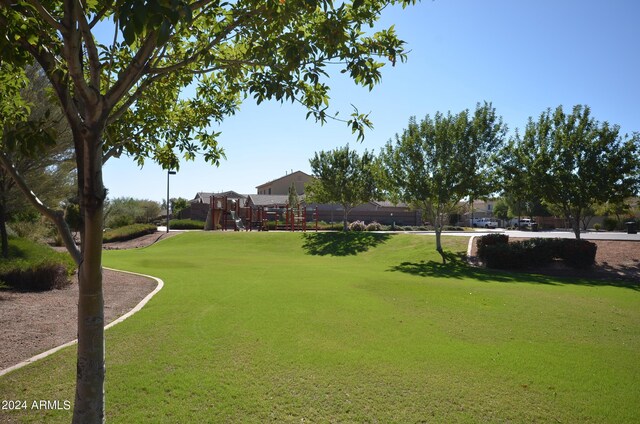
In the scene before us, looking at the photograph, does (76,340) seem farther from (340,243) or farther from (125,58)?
(340,243)

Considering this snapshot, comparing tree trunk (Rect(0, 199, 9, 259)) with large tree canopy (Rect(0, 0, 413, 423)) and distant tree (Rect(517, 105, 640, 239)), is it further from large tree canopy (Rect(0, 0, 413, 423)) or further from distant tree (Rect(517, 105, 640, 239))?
distant tree (Rect(517, 105, 640, 239))

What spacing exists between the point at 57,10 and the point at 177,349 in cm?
458

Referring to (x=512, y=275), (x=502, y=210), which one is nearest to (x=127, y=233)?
(x=512, y=275)

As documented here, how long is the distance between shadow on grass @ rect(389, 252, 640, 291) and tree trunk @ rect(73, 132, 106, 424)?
654 inches

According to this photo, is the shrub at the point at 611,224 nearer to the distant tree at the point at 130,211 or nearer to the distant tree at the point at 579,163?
the distant tree at the point at 579,163

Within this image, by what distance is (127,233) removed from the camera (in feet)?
122

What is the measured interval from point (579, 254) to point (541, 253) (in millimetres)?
1684

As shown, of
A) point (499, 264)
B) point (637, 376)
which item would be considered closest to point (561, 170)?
point (499, 264)

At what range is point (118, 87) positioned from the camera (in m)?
3.21

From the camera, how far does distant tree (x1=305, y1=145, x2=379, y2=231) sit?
131ft

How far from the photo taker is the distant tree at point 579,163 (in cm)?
2289

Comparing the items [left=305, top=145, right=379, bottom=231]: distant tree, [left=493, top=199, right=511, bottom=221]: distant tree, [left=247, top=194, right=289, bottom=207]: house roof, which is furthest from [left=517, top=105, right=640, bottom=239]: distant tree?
[left=493, top=199, right=511, bottom=221]: distant tree

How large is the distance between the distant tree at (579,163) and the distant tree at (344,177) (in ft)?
55.3

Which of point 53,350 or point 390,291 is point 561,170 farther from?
point 53,350
